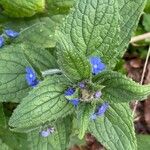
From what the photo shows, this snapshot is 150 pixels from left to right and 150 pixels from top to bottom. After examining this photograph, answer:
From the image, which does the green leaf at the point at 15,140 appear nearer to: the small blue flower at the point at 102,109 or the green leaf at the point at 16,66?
the green leaf at the point at 16,66

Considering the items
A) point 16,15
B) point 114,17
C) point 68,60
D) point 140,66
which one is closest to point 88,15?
point 114,17

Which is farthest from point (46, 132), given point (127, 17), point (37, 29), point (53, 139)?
point (37, 29)

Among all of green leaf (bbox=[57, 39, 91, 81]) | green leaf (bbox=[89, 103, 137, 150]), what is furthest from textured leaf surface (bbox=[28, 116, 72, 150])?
green leaf (bbox=[57, 39, 91, 81])

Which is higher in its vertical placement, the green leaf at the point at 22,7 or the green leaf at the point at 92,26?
the green leaf at the point at 92,26

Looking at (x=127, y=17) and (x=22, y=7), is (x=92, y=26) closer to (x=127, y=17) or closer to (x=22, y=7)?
(x=127, y=17)

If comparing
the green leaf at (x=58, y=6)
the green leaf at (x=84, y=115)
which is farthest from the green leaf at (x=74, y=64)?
the green leaf at (x=58, y=6)
